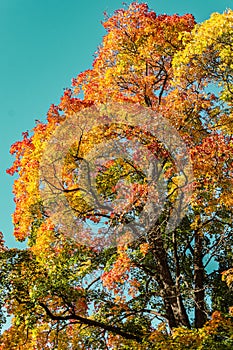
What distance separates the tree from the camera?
1237 cm

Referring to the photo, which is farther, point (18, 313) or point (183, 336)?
point (18, 313)

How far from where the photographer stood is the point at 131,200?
13.3m

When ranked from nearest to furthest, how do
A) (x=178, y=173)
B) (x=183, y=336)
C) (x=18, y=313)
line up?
(x=183, y=336) < (x=18, y=313) < (x=178, y=173)

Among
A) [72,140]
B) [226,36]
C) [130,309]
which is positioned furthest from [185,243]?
[226,36]

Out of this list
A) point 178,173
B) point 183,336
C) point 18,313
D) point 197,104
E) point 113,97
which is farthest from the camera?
point 113,97

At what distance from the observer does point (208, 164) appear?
39.9ft

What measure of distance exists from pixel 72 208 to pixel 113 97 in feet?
13.2

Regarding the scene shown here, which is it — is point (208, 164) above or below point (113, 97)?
below

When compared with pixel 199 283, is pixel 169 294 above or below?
below

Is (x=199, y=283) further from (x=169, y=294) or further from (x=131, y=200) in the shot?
(x=131, y=200)

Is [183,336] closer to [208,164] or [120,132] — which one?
[208,164]

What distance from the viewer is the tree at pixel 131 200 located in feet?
40.6

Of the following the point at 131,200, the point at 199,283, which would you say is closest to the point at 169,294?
the point at 199,283

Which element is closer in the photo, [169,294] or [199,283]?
[169,294]
